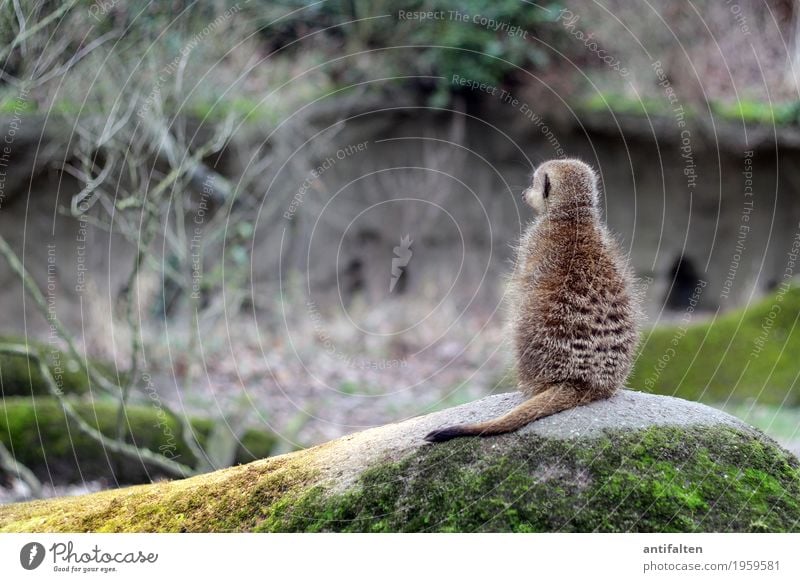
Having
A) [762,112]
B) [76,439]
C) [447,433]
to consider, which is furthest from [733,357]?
[76,439]

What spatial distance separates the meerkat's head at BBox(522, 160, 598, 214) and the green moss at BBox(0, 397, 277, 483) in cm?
468

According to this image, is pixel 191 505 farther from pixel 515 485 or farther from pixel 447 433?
pixel 515 485

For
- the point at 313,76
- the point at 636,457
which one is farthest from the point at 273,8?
the point at 636,457

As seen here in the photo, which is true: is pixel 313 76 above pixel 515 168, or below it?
above

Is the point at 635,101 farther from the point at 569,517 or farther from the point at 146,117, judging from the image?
the point at 569,517

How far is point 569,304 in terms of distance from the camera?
429 centimetres

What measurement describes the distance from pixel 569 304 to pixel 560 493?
1021mm

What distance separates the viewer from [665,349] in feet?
33.7

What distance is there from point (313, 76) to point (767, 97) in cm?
763

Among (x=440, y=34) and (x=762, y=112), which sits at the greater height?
(x=440, y=34)

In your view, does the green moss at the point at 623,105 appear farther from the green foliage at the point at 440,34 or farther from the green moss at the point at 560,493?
the green moss at the point at 560,493

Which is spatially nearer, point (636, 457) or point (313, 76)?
point (636, 457)

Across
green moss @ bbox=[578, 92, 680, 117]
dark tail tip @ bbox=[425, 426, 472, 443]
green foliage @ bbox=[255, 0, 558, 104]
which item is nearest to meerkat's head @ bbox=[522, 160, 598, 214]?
dark tail tip @ bbox=[425, 426, 472, 443]

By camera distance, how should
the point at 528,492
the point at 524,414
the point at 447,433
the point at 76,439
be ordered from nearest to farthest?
the point at 528,492
the point at 447,433
the point at 524,414
the point at 76,439
